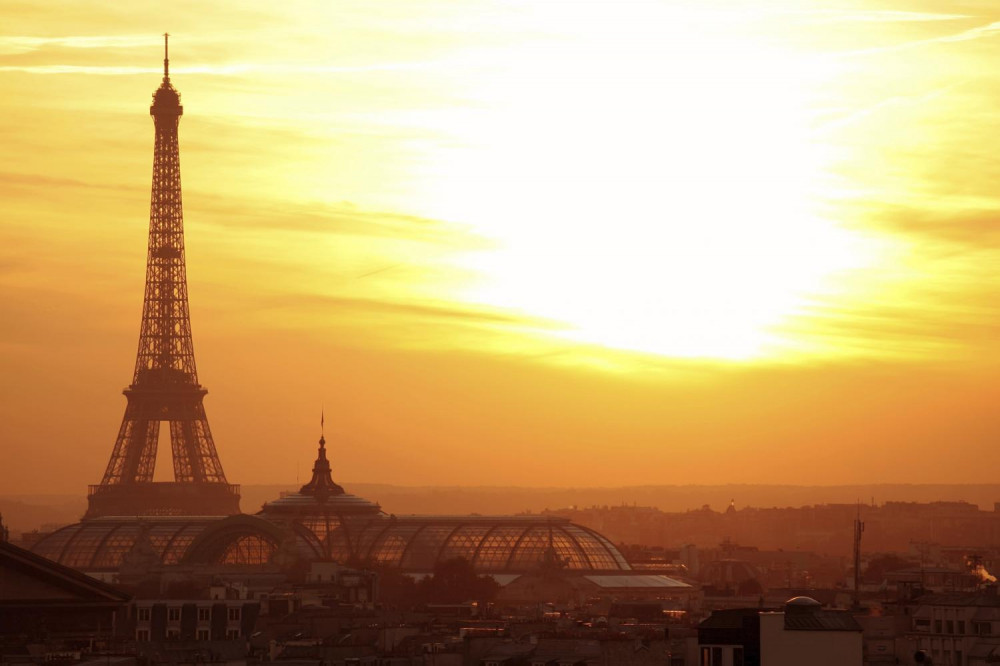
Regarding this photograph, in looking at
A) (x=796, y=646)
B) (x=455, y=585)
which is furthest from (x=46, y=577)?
(x=455, y=585)

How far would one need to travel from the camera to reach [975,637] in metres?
72.4

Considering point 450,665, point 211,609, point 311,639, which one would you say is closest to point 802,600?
point 450,665

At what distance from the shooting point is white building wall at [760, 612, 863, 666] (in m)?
45.8

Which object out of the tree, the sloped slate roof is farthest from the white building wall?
the tree

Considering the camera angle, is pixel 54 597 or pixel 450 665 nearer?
pixel 54 597

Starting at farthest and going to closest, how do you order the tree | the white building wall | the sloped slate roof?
the tree → the sloped slate roof → the white building wall

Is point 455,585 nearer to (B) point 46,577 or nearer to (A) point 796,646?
(B) point 46,577

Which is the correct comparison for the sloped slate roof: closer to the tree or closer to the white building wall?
the white building wall

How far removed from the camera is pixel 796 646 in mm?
46031

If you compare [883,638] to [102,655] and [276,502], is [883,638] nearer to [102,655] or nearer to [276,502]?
[102,655]

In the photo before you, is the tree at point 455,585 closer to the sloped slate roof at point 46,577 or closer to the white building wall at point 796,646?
the sloped slate roof at point 46,577

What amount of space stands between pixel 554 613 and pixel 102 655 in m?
59.6

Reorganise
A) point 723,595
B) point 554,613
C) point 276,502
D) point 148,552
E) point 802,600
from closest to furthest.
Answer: point 802,600 → point 554,613 → point 723,595 → point 148,552 → point 276,502

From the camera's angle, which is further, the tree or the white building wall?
the tree
